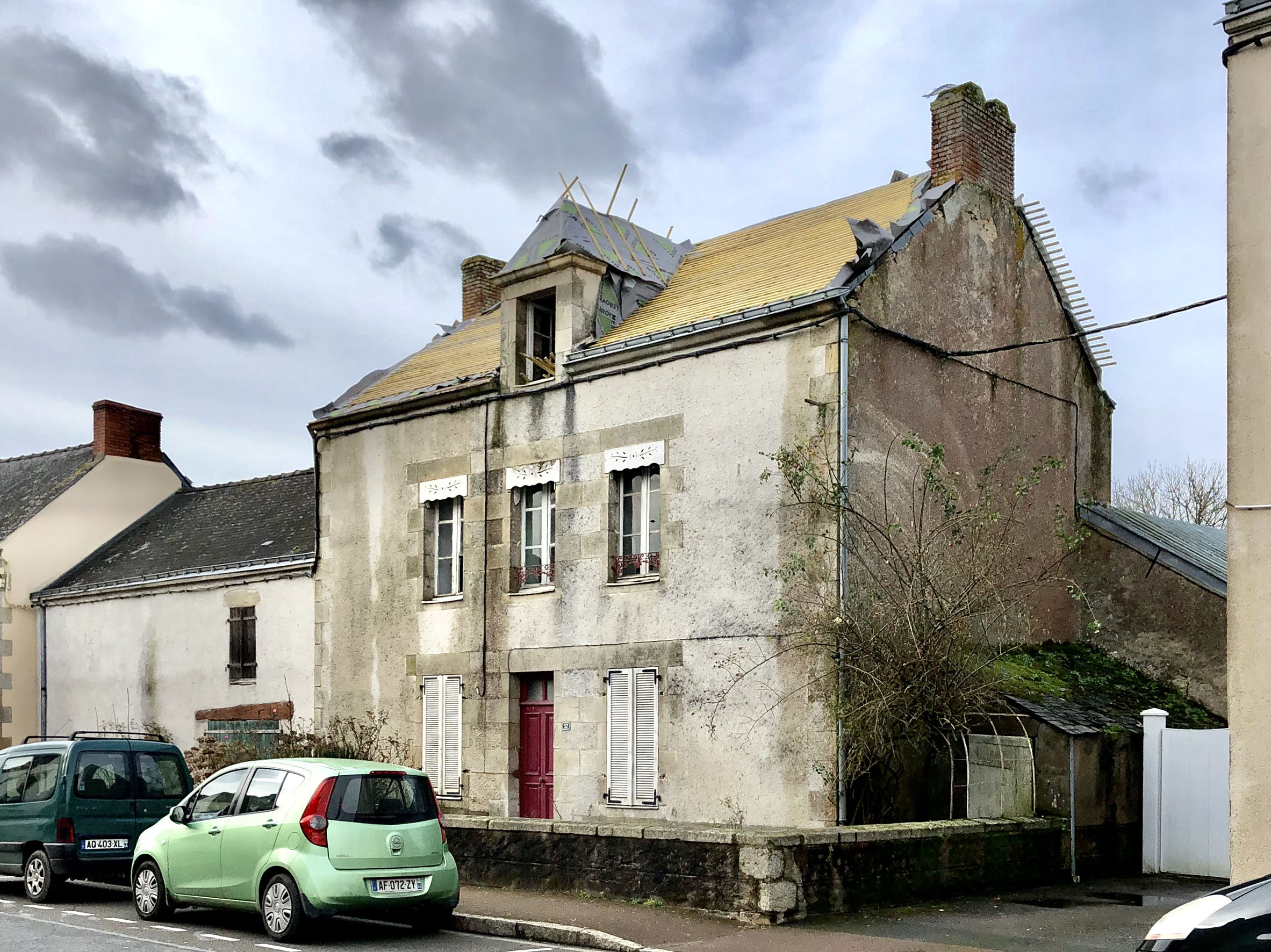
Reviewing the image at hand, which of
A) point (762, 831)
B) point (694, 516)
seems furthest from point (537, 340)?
point (762, 831)

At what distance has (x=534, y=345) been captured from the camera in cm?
1897

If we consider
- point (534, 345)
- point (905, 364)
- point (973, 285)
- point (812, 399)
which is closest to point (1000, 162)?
point (973, 285)

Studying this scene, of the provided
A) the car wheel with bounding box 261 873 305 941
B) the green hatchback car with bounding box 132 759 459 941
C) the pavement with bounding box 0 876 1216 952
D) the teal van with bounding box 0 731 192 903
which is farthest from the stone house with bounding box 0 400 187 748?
the car wheel with bounding box 261 873 305 941

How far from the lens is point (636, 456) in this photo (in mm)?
17062

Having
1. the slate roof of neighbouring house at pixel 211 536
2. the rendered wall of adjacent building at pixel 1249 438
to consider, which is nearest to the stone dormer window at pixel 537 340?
the slate roof of neighbouring house at pixel 211 536

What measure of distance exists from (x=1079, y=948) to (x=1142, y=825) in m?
5.71

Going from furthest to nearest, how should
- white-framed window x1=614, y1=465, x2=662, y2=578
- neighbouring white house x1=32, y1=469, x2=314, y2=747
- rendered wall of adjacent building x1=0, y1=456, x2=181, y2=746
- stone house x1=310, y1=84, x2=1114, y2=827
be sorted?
rendered wall of adjacent building x1=0, y1=456, x2=181, y2=746 < neighbouring white house x1=32, y1=469, x2=314, y2=747 < white-framed window x1=614, y1=465, x2=662, y2=578 < stone house x1=310, y1=84, x2=1114, y2=827

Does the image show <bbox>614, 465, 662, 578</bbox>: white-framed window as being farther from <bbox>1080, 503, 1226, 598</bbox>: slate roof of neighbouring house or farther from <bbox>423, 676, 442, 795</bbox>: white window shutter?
<bbox>1080, 503, 1226, 598</bbox>: slate roof of neighbouring house

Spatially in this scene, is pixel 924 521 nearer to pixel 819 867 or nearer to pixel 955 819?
pixel 955 819

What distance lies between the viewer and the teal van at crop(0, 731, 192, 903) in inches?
531

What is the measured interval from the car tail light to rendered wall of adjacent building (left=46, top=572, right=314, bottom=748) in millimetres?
10445

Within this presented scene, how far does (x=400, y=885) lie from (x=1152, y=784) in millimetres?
8772

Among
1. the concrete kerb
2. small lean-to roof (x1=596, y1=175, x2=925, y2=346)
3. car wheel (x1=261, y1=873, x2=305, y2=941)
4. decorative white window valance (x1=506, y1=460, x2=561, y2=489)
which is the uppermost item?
small lean-to roof (x1=596, y1=175, x2=925, y2=346)

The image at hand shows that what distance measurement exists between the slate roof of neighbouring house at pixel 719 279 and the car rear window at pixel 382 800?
7.16 m
